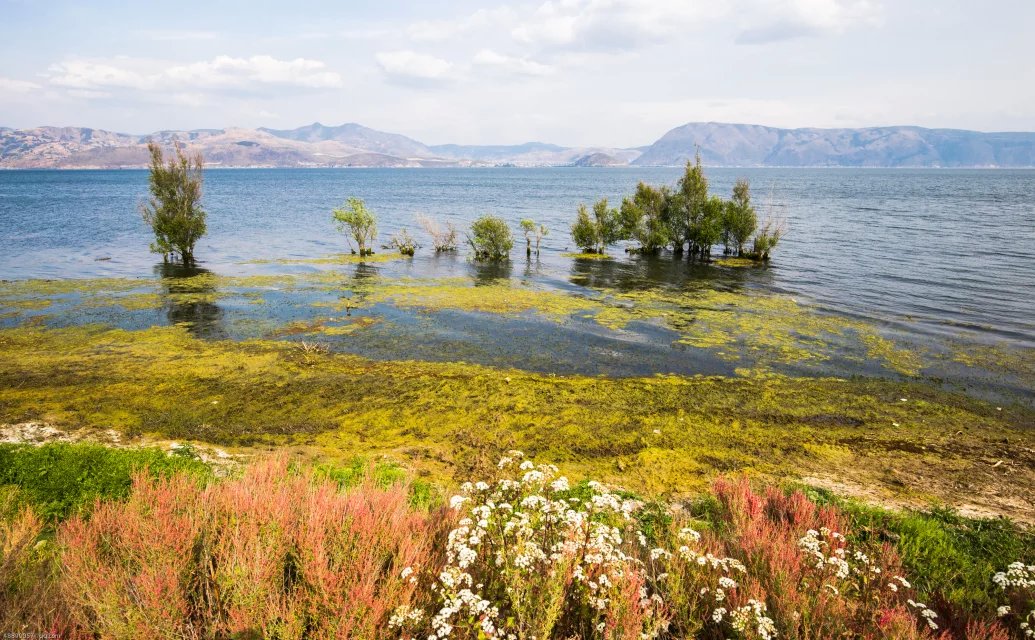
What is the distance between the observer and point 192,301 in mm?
28031

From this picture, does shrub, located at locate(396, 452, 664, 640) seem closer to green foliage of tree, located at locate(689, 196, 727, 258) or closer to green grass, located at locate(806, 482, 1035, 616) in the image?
green grass, located at locate(806, 482, 1035, 616)

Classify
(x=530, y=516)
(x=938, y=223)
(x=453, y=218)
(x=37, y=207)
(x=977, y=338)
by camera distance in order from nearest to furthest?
(x=530, y=516)
(x=977, y=338)
(x=938, y=223)
(x=453, y=218)
(x=37, y=207)

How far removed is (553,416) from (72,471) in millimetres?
10828

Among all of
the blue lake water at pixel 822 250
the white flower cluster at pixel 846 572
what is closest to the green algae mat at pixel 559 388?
the white flower cluster at pixel 846 572

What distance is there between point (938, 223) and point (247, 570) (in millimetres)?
81909

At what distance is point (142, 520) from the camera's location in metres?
5.48

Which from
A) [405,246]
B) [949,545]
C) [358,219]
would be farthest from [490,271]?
[949,545]

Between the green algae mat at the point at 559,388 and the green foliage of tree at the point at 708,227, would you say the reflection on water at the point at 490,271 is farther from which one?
the green foliage of tree at the point at 708,227

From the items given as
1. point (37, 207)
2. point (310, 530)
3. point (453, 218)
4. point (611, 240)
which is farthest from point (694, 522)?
point (37, 207)

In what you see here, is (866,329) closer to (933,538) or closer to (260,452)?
(933,538)

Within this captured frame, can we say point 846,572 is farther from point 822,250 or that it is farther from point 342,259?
point 822,250

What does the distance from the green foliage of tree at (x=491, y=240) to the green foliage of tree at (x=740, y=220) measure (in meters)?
18.9

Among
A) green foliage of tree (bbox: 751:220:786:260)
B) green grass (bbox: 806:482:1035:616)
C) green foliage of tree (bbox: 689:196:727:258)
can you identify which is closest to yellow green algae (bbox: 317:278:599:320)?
green grass (bbox: 806:482:1035:616)

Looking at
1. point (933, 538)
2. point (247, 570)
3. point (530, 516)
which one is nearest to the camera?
point (247, 570)
